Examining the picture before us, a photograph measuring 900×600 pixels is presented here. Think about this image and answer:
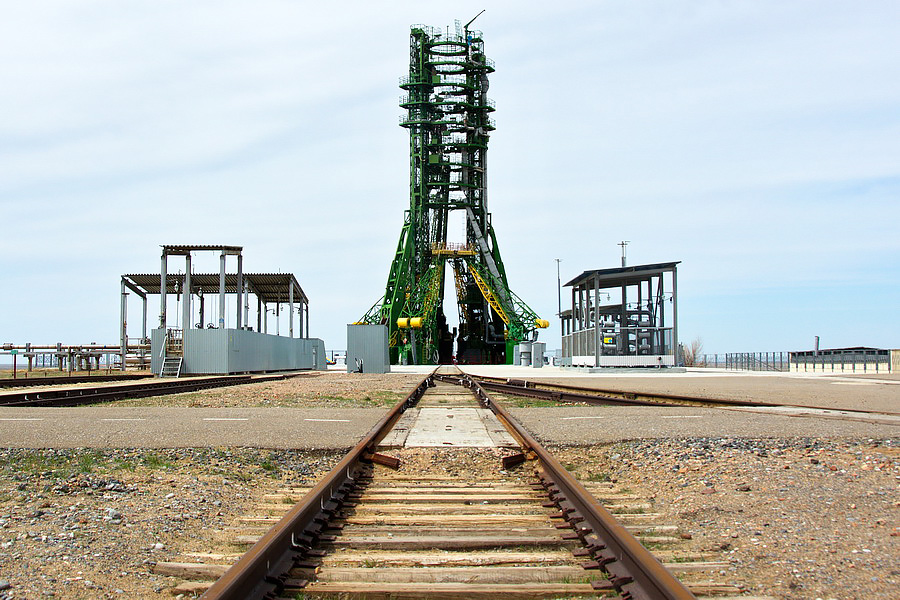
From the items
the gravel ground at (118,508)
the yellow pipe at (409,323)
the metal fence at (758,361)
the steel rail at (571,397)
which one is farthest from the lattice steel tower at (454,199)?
the gravel ground at (118,508)

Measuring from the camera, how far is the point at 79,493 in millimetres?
6105

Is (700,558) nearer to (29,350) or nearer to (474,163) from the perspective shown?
(29,350)

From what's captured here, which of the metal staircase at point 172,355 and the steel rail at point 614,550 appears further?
the metal staircase at point 172,355

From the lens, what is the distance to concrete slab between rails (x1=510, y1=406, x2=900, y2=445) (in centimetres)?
941

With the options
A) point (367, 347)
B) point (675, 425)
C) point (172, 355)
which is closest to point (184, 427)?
point (675, 425)

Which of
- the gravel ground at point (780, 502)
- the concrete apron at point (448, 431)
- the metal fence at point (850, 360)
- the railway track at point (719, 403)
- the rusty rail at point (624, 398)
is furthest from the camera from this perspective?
the metal fence at point (850, 360)

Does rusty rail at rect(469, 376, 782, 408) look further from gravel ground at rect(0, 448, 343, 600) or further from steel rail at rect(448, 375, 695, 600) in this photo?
steel rail at rect(448, 375, 695, 600)

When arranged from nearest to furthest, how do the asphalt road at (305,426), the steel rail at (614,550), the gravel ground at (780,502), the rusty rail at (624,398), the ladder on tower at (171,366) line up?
the steel rail at (614,550), the gravel ground at (780,502), the asphalt road at (305,426), the rusty rail at (624,398), the ladder on tower at (171,366)

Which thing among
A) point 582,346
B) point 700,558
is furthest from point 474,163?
point 700,558

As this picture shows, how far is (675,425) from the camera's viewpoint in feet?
35.2

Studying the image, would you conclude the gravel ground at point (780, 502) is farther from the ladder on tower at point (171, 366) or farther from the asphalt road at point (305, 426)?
the ladder on tower at point (171, 366)

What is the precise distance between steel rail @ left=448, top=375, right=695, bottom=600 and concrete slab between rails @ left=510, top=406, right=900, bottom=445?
3.73m

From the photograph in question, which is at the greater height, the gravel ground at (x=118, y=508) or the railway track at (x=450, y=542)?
the railway track at (x=450, y=542)

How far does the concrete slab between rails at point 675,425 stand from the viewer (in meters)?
9.41
